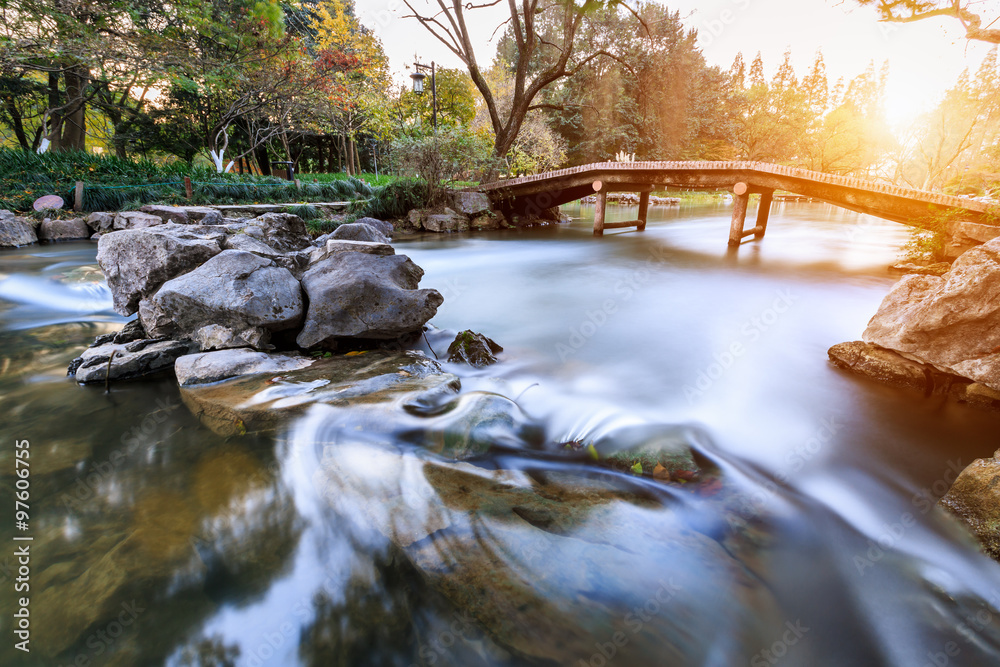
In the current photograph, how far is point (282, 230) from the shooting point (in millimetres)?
8844

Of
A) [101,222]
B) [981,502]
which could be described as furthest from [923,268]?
[101,222]

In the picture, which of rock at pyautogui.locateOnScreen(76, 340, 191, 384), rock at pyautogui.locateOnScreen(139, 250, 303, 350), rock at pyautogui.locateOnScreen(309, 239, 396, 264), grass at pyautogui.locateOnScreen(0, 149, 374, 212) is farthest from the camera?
grass at pyautogui.locateOnScreen(0, 149, 374, 212)

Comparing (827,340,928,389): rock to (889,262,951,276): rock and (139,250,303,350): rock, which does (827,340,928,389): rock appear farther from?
(139,250,303,350): rock

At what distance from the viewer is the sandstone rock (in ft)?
26.7

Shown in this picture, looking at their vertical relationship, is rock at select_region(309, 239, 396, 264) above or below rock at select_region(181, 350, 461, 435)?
above

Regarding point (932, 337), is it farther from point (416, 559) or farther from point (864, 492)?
point (416, 559)

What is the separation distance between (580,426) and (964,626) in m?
2.32

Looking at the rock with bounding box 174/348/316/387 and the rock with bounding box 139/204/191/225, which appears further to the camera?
the rock with bounding box 139/204/191/225

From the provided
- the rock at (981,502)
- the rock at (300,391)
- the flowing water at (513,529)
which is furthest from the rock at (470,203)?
the rock at (981,502)

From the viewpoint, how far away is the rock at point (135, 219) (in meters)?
11.1

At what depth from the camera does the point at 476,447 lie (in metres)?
3.23

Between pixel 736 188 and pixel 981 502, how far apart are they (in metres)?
12.0

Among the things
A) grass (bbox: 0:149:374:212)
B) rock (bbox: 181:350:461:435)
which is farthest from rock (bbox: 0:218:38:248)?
rock (bbox: 181:350:461:435)

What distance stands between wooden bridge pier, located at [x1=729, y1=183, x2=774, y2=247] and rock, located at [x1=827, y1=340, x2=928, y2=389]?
30.2ft
